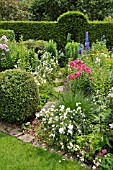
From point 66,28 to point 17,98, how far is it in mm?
5701

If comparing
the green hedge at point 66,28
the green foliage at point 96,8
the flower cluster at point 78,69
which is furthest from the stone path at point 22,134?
the green foliage at point 96,8

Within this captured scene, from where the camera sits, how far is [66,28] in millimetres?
9273

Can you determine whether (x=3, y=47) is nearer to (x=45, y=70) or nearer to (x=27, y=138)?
(x=45, y=70)

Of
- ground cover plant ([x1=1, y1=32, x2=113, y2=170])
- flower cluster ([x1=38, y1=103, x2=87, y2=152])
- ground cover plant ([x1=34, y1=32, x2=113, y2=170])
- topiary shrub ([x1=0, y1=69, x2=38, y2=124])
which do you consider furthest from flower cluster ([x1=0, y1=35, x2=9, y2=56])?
flower cluster ([x1=38, y1=103, x2=87, y2=152])

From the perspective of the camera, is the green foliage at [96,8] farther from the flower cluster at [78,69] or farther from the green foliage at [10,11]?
the flower cluster at [78,69]

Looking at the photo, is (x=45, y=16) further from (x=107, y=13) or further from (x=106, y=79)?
(x=106, y=79)

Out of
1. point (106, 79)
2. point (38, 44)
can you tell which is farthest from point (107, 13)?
point (106, 79)

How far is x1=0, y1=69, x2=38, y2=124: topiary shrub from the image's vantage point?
3.98m

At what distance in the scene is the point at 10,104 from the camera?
3975 millimetres

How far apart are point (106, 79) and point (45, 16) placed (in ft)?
33.9

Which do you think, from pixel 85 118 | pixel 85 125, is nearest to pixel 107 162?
pixel 85 125

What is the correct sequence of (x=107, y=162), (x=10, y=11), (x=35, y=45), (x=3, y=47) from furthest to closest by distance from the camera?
(x=10, y=11) → (x=35, y=45) → (x=3, y=47) → (x=107, y=162)

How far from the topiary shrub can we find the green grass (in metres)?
0.43

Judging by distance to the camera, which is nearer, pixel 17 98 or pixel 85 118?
pixel 85 118
